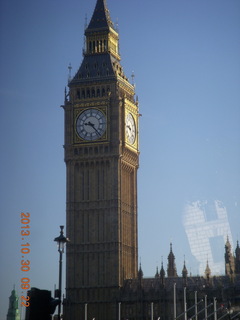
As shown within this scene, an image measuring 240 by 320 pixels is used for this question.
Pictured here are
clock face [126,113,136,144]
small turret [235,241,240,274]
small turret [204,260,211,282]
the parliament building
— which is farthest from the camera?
clock face [126,113,136,144]

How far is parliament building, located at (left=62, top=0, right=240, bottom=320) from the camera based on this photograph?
10044 cm

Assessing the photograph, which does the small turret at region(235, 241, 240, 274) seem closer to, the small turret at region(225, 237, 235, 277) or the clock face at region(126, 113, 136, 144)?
the small turret at region(225, 237, 235, 277)

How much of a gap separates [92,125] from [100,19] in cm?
1322

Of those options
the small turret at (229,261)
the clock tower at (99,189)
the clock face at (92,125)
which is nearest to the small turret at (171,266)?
the clock tower at (99,189)

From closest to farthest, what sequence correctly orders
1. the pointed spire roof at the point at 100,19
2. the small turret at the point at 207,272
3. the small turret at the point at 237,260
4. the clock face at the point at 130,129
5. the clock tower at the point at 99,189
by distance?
the small turret at the point at 207,272
the clock tower at the point at 99,189
the small turret at the point at 237,260
the clock face at the point at 130,129
the pointed spire roof at the point at 100,19

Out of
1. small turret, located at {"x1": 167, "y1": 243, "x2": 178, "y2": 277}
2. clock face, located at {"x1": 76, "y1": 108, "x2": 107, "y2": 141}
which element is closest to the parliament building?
clock face, located at {"x1": 76, "y1": 108, "x2": 107, "y2": 141}

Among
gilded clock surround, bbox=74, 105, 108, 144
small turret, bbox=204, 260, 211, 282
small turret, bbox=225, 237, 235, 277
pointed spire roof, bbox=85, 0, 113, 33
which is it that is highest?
pointed spire roof, bbox=85, 0, 113, 33

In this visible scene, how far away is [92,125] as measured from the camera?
344 feet

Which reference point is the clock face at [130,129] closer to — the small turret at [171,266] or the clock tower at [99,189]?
the clock tower at [99,189]

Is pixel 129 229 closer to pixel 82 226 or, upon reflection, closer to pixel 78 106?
pixel 82 226

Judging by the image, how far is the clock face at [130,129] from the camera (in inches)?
4190

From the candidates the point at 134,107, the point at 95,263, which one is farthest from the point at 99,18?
the point at 95,263

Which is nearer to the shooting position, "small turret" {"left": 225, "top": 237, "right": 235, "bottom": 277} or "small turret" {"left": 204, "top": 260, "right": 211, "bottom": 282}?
"small turret" {"left": 204, "top": 260, "right": 211, "bottom": 282}

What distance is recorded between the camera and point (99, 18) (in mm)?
110062
